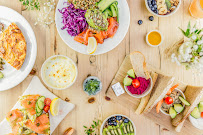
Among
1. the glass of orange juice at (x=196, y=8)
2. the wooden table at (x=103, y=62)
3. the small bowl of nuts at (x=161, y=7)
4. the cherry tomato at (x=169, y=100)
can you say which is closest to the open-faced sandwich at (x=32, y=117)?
the wooden table at (x=103, y=62)

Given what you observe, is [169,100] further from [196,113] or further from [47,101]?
[47,101]

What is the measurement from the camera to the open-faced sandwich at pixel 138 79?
1809 mm

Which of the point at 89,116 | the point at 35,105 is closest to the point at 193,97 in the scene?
the point at 89,116

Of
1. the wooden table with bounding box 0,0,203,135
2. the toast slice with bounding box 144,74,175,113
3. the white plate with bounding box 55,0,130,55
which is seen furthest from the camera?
the wooden table with bounding box 0,0,203,135

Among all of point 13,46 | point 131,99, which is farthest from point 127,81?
point 13,46

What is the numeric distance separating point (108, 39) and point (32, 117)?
1.08 m

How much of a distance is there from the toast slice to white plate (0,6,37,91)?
121 centimetres

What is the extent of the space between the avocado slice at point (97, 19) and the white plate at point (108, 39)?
0.48 ft

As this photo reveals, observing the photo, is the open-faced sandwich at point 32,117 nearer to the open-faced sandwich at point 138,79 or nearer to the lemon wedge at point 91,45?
the lemon wedge at point 91,45

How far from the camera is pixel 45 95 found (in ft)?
6.43

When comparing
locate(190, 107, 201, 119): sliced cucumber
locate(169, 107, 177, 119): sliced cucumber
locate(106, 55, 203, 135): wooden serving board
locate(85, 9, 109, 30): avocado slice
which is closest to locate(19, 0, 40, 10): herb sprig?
locate(85, 9, 109, 30): avocado slice

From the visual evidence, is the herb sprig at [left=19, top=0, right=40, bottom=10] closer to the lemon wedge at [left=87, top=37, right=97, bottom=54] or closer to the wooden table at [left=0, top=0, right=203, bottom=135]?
the wooden table at [left=0, top=0, right=203, bottom=135]

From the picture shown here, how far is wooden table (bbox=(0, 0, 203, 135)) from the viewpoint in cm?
197

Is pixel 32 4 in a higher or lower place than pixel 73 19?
higher
